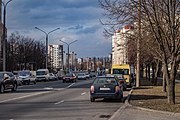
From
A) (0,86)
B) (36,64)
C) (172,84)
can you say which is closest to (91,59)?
(36,64)

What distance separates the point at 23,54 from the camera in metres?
96.2

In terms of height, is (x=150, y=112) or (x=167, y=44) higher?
(x=167, y=44)

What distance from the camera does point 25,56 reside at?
95.9 meters

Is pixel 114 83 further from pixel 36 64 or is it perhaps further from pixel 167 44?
pixel 36 64

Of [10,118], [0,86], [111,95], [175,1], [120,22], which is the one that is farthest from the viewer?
[0,86]

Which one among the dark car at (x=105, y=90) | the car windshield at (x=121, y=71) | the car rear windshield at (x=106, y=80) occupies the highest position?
the car windshield at (x=121, y=71)

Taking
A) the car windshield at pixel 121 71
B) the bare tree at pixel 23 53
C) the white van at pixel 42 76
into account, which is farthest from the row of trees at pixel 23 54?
the car windshield at pixel 121 71

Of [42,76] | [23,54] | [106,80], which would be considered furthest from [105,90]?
[23,54]

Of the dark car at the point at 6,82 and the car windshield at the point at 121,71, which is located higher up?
the car windshield at the point at 121,71

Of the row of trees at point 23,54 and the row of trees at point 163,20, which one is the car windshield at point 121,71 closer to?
the row of trees at point 163,20

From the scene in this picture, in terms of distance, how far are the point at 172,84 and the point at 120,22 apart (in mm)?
3843

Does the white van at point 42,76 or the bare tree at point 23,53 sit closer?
the white van at point 42,76

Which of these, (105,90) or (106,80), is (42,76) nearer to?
(106,80)

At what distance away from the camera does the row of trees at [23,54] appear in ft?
300
